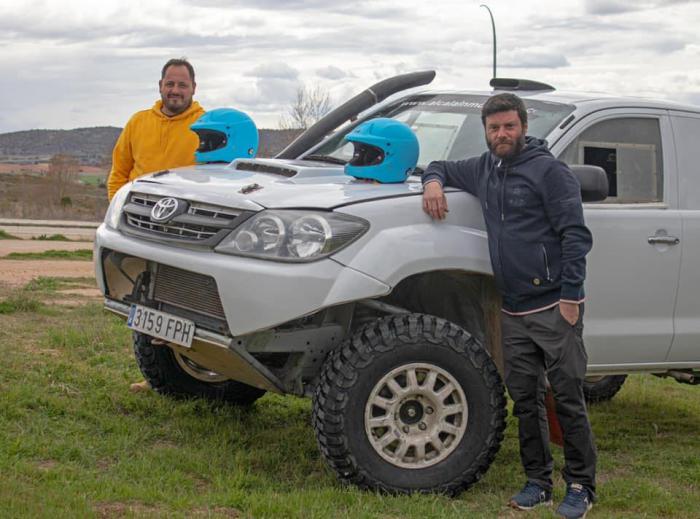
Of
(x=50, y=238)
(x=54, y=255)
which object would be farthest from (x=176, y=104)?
(x=50, y=238)

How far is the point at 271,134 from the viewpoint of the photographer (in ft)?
109

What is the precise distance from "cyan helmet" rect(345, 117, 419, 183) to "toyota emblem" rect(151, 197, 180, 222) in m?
0.82

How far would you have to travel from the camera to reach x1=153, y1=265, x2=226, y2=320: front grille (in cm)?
482

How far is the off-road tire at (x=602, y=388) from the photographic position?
7621 millimetres

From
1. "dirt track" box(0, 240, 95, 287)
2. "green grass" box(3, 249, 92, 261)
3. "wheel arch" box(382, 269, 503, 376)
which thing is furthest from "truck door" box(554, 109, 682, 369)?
"green grass" box(3, 249, 92, 261)

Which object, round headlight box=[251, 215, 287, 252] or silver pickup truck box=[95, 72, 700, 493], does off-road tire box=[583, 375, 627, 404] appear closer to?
silver pickup truck box=[95, 72, 700, 493]

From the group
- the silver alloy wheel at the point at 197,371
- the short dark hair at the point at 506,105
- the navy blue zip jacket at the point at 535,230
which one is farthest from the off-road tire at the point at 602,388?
Result: the short dark hair at the point at 506,105

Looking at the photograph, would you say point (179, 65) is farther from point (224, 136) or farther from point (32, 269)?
point (32, 269)

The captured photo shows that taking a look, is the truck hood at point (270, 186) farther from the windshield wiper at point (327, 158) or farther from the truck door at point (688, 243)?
the truck door at point (688, 243)

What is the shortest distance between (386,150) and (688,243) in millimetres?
1624

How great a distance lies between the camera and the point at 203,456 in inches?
215

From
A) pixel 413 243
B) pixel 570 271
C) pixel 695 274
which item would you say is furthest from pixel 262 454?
pixel 695 274

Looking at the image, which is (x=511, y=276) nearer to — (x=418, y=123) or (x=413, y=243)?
(x=413, y=243)

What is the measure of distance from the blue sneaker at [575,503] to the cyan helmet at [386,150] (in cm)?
156
